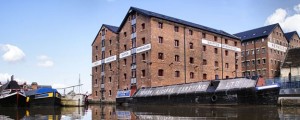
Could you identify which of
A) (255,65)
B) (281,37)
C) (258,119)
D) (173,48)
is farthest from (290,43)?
(258,119)

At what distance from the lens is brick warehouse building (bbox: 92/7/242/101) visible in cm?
4316

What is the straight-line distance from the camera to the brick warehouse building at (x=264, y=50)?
67.1 meters

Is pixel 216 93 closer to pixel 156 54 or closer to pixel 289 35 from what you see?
pixel 156 54

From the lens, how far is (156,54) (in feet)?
140

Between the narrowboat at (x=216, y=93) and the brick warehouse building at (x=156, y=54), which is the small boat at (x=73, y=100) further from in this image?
the brick warehouse building at (x=156, y=54)

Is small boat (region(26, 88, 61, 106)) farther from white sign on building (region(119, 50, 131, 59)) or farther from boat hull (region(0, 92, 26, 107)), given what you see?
white sign on building (region(119, 50, 131, 59))

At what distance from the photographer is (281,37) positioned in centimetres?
7175

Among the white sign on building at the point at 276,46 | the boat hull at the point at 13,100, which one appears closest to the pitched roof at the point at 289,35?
the white sign on building at the point at 276,46

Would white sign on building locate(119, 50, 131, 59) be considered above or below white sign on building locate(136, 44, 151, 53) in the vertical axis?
below

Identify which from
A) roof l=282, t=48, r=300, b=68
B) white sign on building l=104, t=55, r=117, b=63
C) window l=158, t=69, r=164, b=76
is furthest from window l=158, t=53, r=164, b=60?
roof l=282, t=48, r=300, b=68

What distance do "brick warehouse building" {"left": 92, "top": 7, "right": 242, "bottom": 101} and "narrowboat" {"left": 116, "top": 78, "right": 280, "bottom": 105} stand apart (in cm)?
681

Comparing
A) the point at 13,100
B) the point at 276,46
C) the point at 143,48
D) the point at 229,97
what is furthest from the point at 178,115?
the point at 276,46

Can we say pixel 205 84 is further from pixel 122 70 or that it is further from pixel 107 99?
pixel 107 99

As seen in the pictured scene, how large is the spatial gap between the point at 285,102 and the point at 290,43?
5291cm
